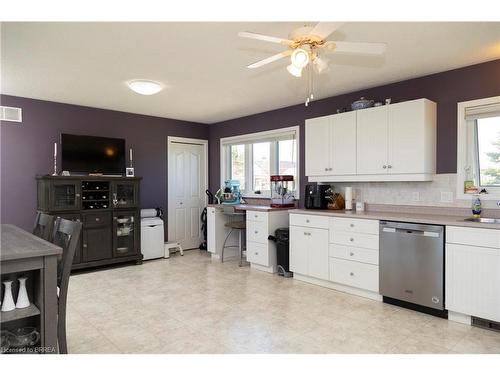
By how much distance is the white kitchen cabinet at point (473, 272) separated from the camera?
2670mm

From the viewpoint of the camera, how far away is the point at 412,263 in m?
3.15

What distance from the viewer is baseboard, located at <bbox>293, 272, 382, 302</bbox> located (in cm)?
351

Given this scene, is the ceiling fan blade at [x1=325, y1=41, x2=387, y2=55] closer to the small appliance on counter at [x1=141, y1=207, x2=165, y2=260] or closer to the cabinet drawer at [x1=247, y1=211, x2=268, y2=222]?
the cabinet drawer at [x1=247, y1=211, x2=268, y2=222]

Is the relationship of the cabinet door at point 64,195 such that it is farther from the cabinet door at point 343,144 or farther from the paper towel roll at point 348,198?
the paper towel roll at point 348,198

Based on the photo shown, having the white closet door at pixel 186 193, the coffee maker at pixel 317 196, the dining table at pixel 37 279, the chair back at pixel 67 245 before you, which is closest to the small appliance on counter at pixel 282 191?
the coffee maker at pixel 317 196

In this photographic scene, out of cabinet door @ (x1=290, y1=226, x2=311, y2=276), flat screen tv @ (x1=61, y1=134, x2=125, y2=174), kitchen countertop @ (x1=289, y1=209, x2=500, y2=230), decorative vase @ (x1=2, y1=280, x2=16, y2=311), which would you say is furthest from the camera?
flat screen tv @ (x1=61, y1=134, x2=125, y2=174)

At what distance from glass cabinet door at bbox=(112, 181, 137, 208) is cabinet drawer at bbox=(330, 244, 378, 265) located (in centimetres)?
302

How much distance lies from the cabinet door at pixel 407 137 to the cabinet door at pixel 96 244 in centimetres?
386

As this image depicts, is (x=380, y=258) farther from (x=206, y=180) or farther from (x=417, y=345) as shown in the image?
(x=206, y=180)

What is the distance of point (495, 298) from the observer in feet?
8.76

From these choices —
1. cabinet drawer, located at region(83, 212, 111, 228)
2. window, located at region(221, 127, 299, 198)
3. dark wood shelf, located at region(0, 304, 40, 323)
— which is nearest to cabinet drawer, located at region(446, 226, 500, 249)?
window, located at region(221, 127, 299, 198)

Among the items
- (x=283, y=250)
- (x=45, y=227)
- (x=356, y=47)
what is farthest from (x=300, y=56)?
(x=283, y=250)

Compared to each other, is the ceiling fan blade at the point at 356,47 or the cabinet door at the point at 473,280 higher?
the ceiling fan blade at the point at 356,47
